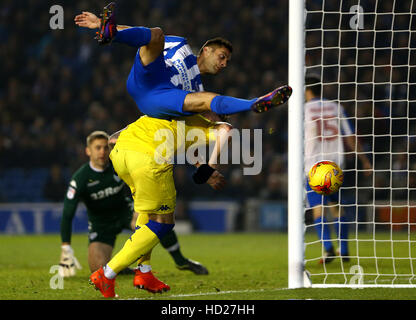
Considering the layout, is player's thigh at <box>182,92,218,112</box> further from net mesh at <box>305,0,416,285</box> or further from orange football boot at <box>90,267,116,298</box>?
net mesh at <box>305,0,416,285</box>

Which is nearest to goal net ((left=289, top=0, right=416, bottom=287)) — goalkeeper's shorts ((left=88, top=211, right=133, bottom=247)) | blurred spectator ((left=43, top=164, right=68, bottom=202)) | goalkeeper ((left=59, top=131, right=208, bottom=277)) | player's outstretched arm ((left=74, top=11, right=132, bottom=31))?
goalkeeper ((left=59, top=131, right=208, bottom=277))

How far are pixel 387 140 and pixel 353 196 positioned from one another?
1.44m

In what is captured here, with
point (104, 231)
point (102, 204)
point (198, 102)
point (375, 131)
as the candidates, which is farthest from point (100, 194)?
point (375, 131)

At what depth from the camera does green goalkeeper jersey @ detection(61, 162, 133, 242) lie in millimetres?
6887

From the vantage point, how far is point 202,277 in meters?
6.51

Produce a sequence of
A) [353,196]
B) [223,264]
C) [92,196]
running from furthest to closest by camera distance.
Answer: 1. [353,196]
2. [223,264]
3. [92,196]

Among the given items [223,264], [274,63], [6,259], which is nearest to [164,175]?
[223,264]

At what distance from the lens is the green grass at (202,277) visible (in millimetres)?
4949

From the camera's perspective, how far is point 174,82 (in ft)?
15.8

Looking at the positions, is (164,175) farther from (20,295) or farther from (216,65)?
(20,295)

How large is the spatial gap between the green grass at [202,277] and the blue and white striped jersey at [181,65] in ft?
4.80

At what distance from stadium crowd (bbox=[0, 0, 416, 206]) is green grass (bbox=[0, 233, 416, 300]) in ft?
8.24

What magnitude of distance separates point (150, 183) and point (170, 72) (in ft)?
2.51

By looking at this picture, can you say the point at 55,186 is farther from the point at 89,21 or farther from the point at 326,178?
the point at 89,21
